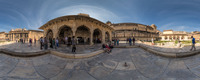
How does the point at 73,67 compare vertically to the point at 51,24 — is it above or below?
below

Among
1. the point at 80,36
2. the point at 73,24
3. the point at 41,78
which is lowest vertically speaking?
the point at 41,78

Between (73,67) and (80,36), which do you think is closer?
(73,67)

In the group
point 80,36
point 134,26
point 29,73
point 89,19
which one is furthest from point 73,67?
point 134,26

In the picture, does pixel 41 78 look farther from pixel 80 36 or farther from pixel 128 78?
pixel 80 36

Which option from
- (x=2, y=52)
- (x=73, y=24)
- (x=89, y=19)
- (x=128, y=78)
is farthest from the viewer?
(x=89, y=19)

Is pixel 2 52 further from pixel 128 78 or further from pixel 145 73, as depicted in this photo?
pixel 145 73

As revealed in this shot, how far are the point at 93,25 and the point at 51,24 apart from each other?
26.1 feet

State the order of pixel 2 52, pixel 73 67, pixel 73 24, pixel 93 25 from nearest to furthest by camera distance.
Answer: pixel 73 67
pixel 2 52
pixel 73 24
pixel 93 25

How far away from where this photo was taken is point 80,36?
1548cm

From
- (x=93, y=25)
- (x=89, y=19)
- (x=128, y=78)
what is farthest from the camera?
(x=93, y=25)

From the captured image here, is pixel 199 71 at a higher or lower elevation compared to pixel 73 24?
lower

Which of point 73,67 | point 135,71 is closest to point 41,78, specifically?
point 73,67

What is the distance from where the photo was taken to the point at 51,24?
1297 cm

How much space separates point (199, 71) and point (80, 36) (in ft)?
51.0
